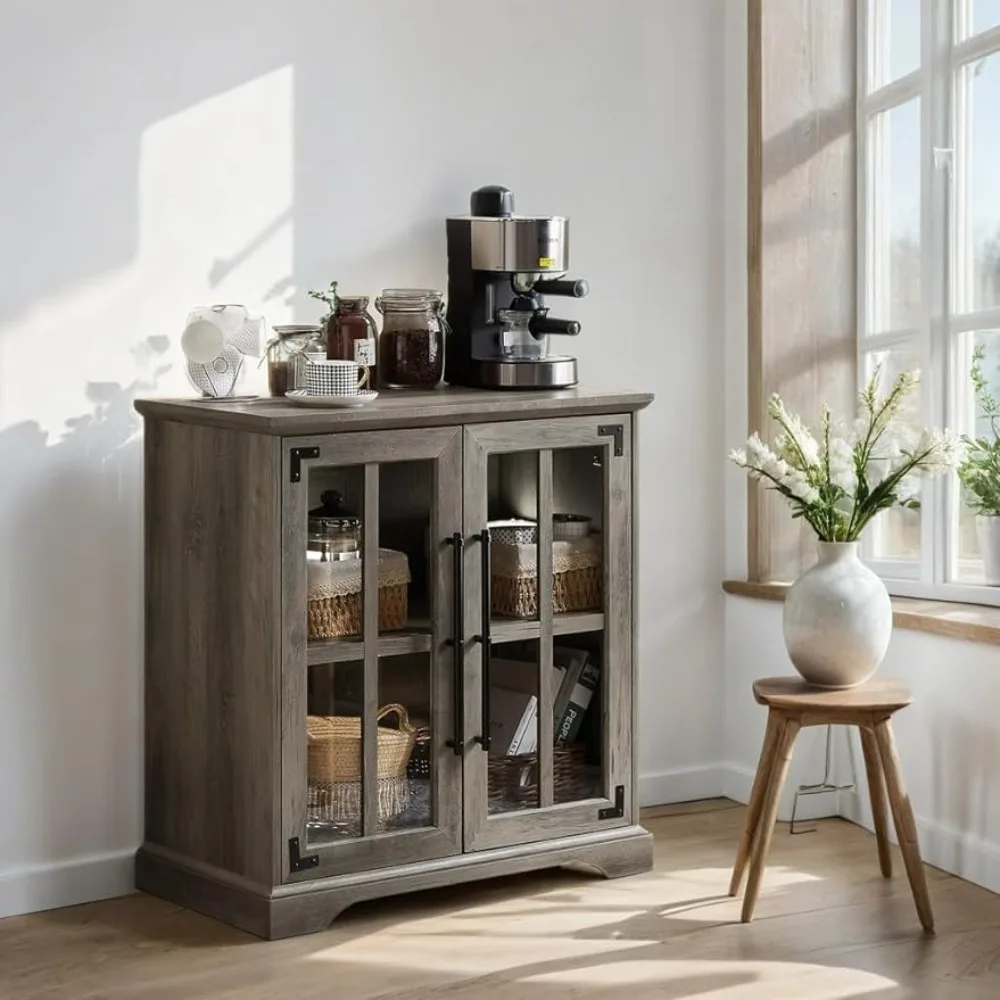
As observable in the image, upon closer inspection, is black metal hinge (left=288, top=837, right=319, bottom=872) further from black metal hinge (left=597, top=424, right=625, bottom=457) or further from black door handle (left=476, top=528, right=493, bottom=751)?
black metal hinge (left=597, top=424, right=625, bottom=457)

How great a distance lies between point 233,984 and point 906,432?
5.34 feet

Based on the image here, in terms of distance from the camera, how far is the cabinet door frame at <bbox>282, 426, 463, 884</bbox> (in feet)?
9.83

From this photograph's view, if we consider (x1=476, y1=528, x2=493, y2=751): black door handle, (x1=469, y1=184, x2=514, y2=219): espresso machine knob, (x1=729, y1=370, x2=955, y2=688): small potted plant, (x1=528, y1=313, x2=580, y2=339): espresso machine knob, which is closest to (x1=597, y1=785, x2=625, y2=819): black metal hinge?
(x1=476, y1=528, x2=493, y2=751): black door handle

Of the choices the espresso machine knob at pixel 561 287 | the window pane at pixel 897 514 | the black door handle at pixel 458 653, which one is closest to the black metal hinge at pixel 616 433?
the espresso machine knob at pixel 561 287

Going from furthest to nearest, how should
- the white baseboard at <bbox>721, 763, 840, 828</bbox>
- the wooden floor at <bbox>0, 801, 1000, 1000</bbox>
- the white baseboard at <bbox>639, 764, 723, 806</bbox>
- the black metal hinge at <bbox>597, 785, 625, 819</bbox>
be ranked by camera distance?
1. the white baseboard at <bbox>639, 764, 723, 806</bbox>
2. the white baseboard at <bbox>721, 763, 840, 828</bbox>
3. the black metal hinge at <bbox>597, 785, 625, 819</bbox>
4. the wooden floor at <bbox>0, 801, 1000, 1000</bbox>

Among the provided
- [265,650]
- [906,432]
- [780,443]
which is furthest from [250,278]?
[906,432]

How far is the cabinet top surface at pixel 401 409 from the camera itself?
117 inches

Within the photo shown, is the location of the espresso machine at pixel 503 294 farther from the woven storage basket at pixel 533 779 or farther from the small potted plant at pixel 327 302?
the woven storage basket at pixel 533 779

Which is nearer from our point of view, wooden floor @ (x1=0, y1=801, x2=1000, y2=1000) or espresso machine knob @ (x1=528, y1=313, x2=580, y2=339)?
wooden floor @ (x1=0, y1=801, x2=1000, y2=1000)

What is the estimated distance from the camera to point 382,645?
3.12 meters

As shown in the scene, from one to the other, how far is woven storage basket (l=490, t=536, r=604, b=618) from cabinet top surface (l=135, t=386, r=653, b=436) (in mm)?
274

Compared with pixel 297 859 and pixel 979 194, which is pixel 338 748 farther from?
pixel 979 194

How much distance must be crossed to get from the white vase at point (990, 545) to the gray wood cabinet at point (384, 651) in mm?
766

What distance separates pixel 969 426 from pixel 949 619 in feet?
1.52
